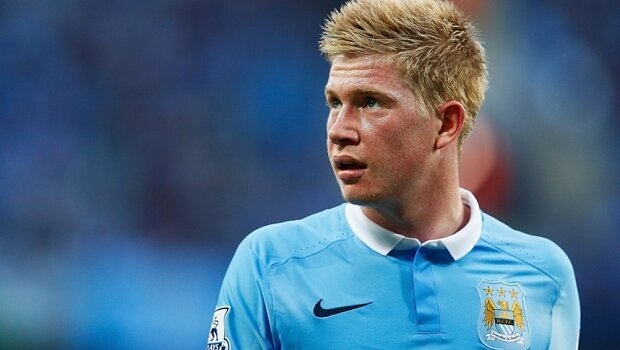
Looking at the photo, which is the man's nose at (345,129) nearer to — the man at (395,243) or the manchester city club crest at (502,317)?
the man at (395,243)

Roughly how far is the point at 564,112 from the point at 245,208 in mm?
2809

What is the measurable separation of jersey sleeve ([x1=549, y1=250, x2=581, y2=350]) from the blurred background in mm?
3919

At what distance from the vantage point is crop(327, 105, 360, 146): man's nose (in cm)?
255

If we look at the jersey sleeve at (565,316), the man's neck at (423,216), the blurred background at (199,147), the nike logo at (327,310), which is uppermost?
the blurred background at (199,147)

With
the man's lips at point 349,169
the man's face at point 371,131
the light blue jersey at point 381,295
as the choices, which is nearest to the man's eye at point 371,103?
the man's face at point 371,131

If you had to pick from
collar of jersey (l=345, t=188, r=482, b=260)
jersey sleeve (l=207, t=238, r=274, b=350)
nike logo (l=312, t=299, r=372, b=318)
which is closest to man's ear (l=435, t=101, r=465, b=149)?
collar of jersey (l=345, t=188, r=482, b=260)

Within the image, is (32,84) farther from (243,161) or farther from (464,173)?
(464,173)

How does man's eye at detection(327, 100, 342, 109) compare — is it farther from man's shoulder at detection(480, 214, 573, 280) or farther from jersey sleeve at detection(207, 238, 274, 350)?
man's shoulder at detection(480, 214, 573, 280)

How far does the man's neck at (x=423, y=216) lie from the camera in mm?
2705

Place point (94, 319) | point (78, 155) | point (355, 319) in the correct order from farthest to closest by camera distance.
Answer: point (78, 155) → point (94, 319) → point (355, 319)

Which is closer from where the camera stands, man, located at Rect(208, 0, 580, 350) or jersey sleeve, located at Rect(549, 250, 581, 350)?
man, located at Rect(208, 0, 580, 350)

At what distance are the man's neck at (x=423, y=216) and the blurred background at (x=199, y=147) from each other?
3.90m

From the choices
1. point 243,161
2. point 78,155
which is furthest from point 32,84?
point 243,161

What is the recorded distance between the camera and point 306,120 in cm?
783
